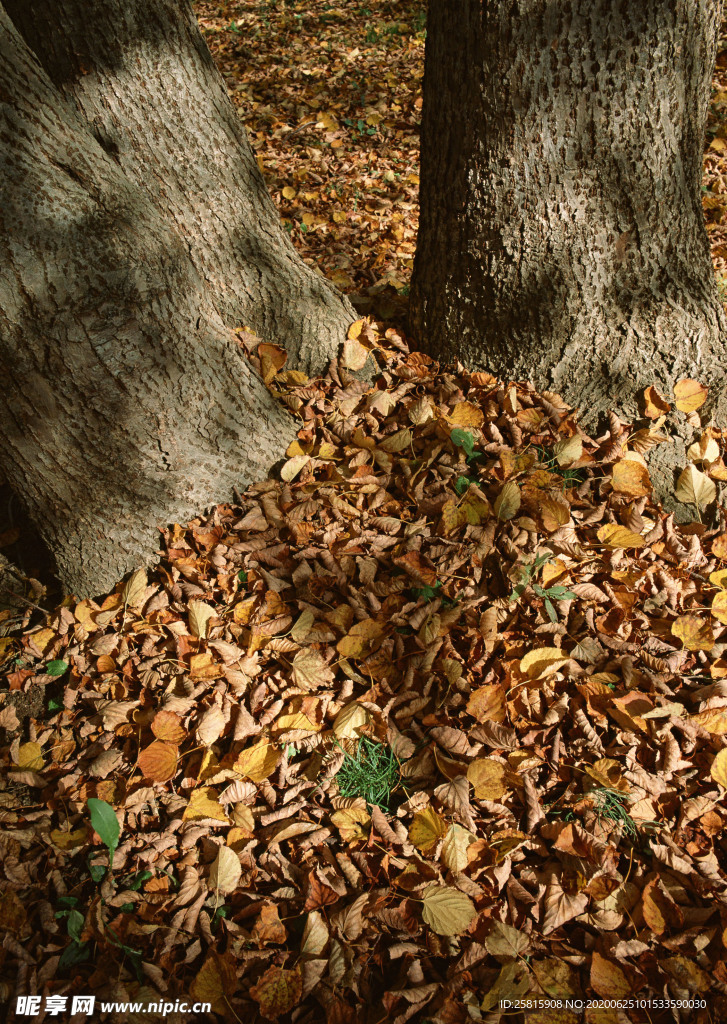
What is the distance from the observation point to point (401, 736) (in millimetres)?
1819

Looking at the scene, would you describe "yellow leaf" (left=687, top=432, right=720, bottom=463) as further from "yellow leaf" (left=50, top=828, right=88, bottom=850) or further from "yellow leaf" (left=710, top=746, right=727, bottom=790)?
"yellow leaf" (left=50, top=828, right=88, bottom=850)

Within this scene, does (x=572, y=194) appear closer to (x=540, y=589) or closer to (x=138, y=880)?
(x=540, y=589)

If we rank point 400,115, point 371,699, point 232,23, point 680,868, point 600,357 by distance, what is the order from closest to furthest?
point 680,868 → point 371,699 → point 600,357 → point 400,115 → point 232,23

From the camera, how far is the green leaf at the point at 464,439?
2.27 meters

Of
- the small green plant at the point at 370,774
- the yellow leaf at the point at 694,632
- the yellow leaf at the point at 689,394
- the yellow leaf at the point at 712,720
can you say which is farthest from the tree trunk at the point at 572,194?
the small green plant at the point at 370,774

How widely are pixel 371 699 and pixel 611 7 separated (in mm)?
2092

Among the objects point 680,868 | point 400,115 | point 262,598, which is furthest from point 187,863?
point 400,115

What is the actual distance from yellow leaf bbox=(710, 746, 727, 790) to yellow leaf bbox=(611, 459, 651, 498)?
0.88 meters

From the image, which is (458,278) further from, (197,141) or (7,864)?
(7,864)

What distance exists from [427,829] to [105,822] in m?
0.85

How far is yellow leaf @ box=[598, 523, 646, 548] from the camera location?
6.89ft

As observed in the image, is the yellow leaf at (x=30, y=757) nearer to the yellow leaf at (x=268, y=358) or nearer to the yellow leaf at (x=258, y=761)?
the yellow leaf at (x=258, y=761)

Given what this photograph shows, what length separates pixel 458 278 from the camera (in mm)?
2346

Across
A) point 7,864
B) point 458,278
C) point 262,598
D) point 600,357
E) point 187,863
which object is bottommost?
point 187,863
